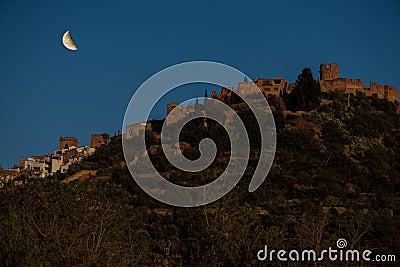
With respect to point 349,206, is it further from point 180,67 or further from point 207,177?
Answer: point 180,67

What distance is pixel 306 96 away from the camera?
164 feet

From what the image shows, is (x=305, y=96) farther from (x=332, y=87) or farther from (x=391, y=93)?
(x=391, y=93)

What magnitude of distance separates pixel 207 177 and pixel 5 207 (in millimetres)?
16513

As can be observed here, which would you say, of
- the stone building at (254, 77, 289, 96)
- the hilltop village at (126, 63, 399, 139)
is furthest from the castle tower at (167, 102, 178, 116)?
the stone building at (254, 77, 289, 96)

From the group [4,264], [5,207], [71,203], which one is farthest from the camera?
[71,203]

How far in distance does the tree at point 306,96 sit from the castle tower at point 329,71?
1264 centimetres

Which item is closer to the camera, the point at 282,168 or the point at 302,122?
the point at 282,168

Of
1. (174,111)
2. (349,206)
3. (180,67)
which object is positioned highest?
(174,111)

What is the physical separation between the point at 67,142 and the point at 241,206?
46508 mm

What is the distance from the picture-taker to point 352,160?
41969mm

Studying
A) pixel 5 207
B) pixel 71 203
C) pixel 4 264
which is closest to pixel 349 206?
pixel 71 203

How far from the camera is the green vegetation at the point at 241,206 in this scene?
14.4 meters

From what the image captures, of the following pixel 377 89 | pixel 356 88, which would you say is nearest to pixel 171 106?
pixel 356 88

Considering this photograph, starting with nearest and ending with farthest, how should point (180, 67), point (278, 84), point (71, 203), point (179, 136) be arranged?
1. point (71, 203)
2. point (180, 67)
3. point (179, 136)
4. point (278, 84)
